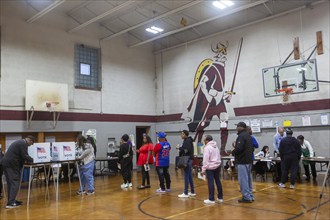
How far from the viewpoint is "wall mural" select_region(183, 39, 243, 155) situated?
492 inches

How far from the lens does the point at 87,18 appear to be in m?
12.2

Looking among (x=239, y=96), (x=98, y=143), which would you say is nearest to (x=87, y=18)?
(x=98, y=143)

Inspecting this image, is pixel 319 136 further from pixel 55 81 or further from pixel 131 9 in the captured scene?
pixel 55 81

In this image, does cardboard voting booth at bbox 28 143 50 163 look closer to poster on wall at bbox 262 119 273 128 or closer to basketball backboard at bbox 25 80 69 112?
basketball backboard at bbox 25 80 69 112

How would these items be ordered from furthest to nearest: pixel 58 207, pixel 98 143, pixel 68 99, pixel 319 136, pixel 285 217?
pixel 98 143
pixel 68 99
pixel 319 136
pixel 58 207
pixel 285 217

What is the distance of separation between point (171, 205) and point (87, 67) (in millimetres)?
8611

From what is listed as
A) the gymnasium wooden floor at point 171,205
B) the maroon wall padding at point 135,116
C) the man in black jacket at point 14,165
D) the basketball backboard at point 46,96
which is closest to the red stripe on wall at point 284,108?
the maroon wall padding at point 135,116

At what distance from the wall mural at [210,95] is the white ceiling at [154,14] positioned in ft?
4.17

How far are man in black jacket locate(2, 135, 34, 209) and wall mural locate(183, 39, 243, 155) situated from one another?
26.1 ft

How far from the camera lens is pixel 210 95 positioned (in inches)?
512

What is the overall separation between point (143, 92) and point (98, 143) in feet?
11.8

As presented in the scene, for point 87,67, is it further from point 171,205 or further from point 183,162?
point 171,205

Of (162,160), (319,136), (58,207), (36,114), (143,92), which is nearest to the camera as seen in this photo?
(58,207)

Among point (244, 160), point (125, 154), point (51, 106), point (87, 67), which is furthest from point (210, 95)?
point (244, 160)
